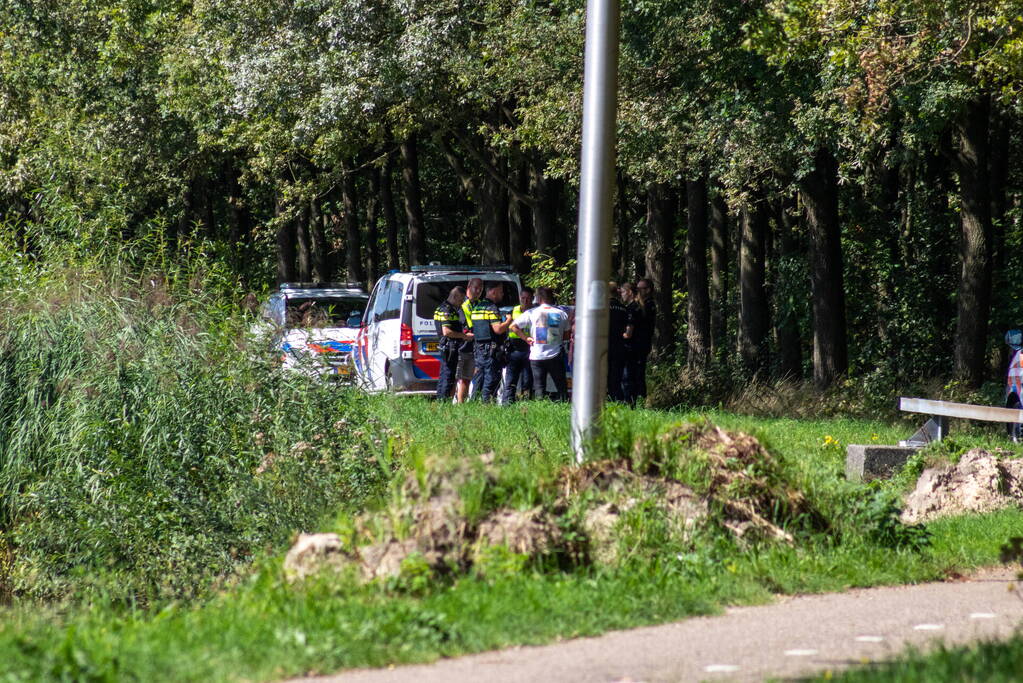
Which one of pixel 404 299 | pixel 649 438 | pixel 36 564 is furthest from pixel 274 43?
pixel 649 438

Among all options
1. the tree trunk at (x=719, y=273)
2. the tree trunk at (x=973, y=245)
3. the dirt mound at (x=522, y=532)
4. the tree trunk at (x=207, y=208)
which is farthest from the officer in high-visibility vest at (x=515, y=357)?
the tree trunk at (x=207, y=208)

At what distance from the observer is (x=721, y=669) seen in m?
6.02

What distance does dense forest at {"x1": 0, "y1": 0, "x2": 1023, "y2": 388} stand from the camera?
16734mm

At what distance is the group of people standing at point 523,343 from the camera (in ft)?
60.1

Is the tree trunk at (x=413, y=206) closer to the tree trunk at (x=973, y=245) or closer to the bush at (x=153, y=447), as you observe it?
the tree trunk at (x=973, y=245)

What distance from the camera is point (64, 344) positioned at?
14555 mm

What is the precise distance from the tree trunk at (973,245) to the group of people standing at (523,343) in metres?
4.52

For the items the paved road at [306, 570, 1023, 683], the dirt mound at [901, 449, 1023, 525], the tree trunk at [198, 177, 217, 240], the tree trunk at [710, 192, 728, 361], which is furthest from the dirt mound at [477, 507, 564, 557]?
the tree trunk at [198, 177, 217, 240]

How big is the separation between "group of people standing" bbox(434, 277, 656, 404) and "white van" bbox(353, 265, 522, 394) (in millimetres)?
936

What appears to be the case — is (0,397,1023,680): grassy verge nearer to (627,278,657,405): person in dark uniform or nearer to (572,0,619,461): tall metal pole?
(572,0,619,461): tall metal pole

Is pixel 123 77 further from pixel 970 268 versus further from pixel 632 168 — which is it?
pixel 970 268

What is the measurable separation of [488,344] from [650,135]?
4677 millimetres

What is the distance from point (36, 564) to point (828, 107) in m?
11.0

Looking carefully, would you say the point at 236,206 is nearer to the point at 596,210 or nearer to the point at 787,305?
the point at 787,305
